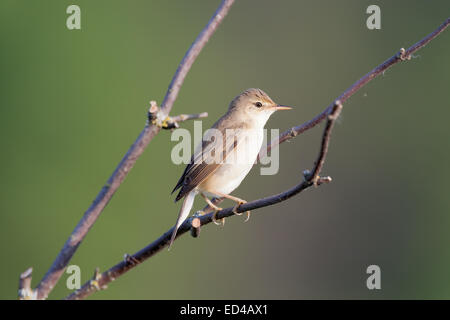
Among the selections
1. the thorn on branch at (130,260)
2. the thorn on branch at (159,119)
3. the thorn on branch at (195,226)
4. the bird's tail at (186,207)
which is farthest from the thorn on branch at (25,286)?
the bird's tail at (186,207)

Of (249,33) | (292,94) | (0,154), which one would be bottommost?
(0,154)

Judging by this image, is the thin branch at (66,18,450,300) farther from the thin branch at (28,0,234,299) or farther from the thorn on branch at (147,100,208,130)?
the thorn on branch at (147,100,208,130)

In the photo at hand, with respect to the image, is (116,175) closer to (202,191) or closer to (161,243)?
(161,243)

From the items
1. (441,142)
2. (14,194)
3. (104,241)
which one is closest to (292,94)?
(441,142)

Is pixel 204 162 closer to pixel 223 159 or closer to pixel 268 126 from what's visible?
pixel 223 159

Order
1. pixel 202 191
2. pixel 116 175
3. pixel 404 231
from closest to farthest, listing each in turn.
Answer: pixel 116 175 → pixel 202 191 → pixel 404 231

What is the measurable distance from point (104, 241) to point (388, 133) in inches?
195

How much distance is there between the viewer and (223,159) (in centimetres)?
409

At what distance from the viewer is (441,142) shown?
9.23 meters

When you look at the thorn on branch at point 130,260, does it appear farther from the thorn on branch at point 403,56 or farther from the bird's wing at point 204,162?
the bird's wing at point 204,162

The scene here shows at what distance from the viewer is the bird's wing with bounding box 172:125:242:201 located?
3957 millimetres

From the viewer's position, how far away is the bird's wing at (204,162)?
3.96m

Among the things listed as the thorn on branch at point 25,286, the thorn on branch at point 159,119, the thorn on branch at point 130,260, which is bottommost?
the thorn on branch at point 25,286

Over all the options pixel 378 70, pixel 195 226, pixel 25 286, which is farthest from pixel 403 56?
pixel 25 286
